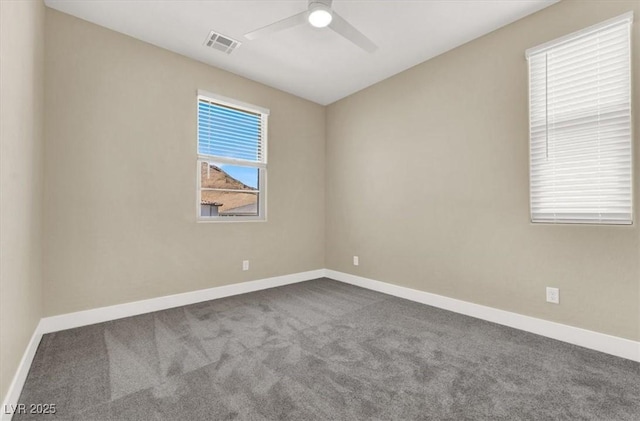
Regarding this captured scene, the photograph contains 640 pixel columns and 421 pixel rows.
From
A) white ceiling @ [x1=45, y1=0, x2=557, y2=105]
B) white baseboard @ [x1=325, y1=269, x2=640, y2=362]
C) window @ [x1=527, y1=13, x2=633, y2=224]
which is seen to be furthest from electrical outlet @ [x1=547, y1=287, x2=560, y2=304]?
white ceiling @ [x1=45, y1=0, x2=557, y2=105]

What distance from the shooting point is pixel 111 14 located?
256 cm

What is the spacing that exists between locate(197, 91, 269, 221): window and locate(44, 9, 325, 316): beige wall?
5.2 inches

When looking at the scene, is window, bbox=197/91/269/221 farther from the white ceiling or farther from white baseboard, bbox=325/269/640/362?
white baseboard, bbox=325/269/640/362

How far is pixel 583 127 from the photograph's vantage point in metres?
2.25

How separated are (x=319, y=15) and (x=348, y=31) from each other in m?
0.29

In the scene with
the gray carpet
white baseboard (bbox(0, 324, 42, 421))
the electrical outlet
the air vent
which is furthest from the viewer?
the air vent

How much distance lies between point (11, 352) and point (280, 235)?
9.28 feet

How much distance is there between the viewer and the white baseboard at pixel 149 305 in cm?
249

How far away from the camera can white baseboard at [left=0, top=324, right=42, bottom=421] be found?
54.2 inches

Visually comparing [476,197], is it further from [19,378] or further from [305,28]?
[19,378]

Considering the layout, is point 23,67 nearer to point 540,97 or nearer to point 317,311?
point 317,311

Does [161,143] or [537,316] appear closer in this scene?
[537,316]

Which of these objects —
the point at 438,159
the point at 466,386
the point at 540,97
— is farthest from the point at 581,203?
the point at 466,386

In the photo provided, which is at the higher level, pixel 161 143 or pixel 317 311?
pixel 161 143
